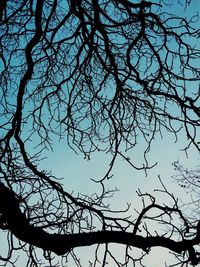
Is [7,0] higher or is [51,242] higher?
[7,0]

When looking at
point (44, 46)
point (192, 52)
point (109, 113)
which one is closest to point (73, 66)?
point (44, 46)

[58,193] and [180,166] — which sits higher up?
[180,166]

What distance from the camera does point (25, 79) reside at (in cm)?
510

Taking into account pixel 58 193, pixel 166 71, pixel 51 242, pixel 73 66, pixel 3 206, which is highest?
pixel 73 66

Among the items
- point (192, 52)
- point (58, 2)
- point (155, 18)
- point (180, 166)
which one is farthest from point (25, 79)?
point (180, 166)

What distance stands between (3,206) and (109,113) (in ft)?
9.18

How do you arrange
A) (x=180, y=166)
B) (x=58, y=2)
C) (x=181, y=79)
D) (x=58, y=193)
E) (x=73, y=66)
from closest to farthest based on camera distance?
(x=58, y=193), (x=181, y=79), (x=58, y=2), (x=73, y=66), (x=180, y=166)

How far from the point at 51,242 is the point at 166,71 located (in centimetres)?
324

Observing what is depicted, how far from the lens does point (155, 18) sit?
5.31 meters

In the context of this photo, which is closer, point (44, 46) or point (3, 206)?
point (3, 206)

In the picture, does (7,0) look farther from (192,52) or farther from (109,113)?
(192,52)

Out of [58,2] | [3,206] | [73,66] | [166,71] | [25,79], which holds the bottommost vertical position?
[3,206]

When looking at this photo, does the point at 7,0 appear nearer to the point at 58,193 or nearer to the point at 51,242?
the point at 58,193

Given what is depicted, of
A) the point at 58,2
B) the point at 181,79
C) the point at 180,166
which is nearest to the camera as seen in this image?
the point at 181,79
